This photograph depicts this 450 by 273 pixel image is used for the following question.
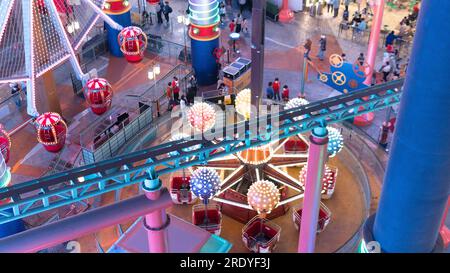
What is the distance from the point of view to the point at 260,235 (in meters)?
16.3

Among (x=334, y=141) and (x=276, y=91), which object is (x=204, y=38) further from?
(x=334, y=141)

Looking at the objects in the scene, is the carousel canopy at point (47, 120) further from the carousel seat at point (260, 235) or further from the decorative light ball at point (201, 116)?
the carousel seat at point (260, 235)

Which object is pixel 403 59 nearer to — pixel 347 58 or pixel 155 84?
pixel 347 58

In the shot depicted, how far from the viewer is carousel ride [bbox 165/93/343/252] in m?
16.2

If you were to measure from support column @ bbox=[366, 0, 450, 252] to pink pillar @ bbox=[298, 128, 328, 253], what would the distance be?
6.49 feet

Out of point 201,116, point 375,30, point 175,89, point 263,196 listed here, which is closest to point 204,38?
point 175,89

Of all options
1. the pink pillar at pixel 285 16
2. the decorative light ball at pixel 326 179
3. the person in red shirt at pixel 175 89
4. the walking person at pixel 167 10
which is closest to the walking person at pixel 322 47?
the pink pillar at pixel 285 16

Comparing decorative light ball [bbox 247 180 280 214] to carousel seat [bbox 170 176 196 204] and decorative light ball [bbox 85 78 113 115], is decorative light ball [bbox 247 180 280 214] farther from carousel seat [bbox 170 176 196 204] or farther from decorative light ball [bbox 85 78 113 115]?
decorative light ball [bbox 85 78 113 115]

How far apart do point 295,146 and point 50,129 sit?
701cm

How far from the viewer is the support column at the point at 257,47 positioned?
14.8 meters

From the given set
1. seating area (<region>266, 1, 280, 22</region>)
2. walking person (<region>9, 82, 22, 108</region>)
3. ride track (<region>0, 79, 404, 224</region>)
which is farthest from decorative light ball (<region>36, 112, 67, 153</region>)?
seating area (<region>266, 1, 280, 22</region>)

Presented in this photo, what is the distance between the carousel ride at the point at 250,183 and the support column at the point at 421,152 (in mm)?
6264

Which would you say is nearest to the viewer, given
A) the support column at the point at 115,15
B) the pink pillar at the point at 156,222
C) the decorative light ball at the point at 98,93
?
the pink pillar at the point at 156,222

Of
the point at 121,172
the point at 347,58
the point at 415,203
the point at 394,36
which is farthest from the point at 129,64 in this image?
the point at 415,203
